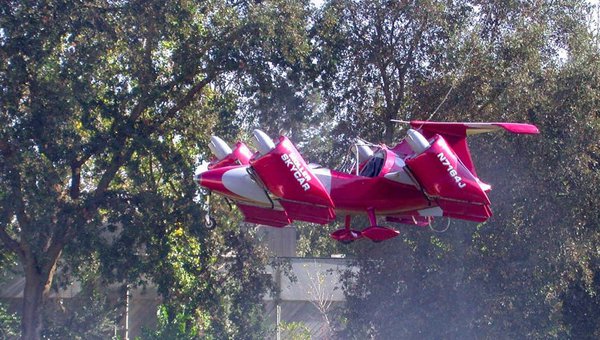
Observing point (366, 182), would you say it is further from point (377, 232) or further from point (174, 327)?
point (174, 327)

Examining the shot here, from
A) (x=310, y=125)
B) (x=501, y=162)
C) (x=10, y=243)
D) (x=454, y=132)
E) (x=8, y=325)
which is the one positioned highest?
(x=310, y=125)

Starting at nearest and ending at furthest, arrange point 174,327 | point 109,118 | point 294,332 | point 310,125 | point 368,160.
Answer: point 368,160, point 109,118, point 310,125, point 174,327, point 294,332

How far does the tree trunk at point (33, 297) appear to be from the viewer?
14258 millimetres

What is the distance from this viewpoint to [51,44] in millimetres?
12508

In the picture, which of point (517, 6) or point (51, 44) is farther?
point (517, 6)

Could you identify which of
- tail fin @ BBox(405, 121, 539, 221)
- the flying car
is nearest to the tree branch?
the flying car

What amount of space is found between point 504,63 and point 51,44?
672 cm

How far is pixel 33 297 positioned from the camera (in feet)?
47.1

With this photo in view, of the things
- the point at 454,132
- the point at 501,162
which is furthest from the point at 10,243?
the point at 454,132

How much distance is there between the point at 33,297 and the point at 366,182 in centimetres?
844

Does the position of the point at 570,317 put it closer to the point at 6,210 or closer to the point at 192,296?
the point at 192,296

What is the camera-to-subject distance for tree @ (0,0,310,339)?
1250 centimetres

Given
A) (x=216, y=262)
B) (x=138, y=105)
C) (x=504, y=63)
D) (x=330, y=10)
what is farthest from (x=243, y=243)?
(x=504, y=63)

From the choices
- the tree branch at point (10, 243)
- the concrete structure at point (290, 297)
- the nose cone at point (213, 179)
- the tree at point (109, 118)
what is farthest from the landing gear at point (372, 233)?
the concrete structure at point (290, 297)
